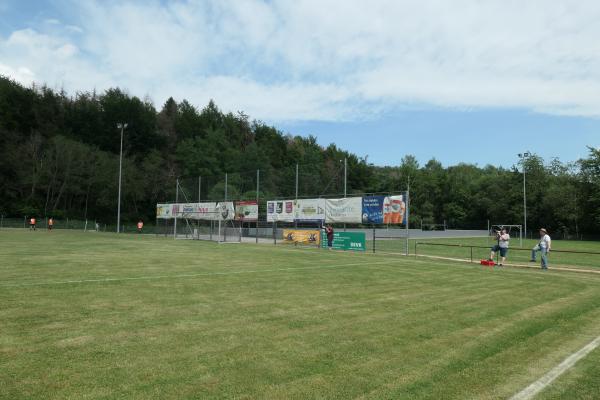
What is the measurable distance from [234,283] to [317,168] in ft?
86.9

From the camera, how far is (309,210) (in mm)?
30031

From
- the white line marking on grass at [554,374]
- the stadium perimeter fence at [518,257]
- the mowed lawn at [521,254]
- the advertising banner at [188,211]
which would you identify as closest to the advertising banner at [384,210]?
the stadium perimeter fence at [518,257]


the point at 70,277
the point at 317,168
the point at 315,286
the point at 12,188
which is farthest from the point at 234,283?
the point at 12,188

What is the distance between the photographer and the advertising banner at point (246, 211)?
1353 inches

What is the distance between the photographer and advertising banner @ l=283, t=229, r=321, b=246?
2901cm

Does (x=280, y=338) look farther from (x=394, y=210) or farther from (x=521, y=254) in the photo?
(x=521, y=254)

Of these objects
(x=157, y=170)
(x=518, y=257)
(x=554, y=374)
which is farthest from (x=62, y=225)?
(x=554, y=374)

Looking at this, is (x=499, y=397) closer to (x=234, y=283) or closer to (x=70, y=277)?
(x=234, y=283)

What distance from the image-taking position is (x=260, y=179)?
3772 cm

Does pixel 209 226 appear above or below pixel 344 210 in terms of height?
below

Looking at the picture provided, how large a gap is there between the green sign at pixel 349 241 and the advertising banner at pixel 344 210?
3.15ft

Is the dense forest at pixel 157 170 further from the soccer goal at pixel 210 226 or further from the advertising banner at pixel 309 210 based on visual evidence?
the advertising banner at pixel 309 210

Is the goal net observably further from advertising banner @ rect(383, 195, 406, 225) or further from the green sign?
advertising banner @ rect(383, 195, 406, 225)

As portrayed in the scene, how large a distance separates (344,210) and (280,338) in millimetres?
21307
